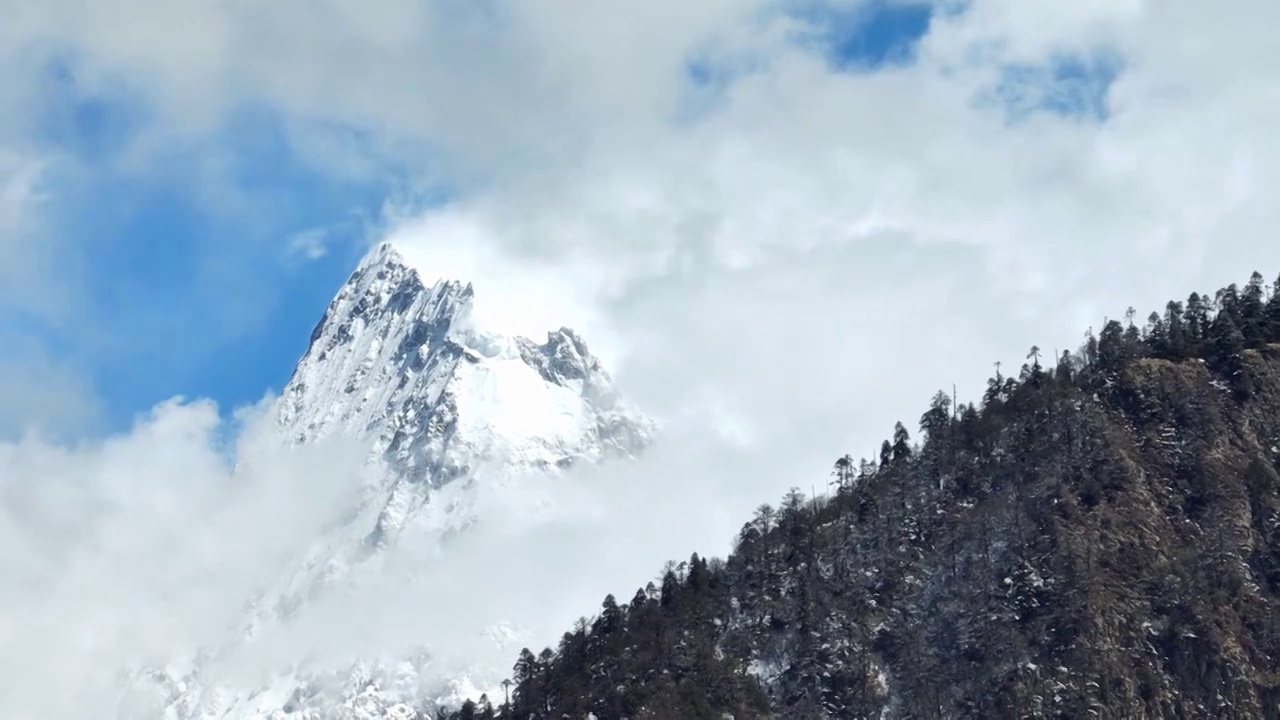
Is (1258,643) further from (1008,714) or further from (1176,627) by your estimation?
(1008,714)

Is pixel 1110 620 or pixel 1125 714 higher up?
pixel 1110 620

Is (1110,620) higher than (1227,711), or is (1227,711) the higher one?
(1110,620)

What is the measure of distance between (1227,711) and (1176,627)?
1221 cm

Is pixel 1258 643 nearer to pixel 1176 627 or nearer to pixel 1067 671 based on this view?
pixel 1176 627

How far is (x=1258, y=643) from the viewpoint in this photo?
641 ft

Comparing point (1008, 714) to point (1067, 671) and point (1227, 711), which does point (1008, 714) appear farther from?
point (1227, 711)

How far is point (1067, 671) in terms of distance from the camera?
642 ft

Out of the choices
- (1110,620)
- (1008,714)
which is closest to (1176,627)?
(1110,620)

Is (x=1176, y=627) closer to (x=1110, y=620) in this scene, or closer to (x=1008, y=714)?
(x=1110, y=620)

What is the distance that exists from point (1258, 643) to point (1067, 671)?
76.6 ft

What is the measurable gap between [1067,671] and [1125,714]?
8771 mm

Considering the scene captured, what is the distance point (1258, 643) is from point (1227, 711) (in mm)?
11165

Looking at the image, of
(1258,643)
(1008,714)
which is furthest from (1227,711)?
(1008,714)

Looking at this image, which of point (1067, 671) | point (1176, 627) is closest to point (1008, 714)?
point (1067, 671)
